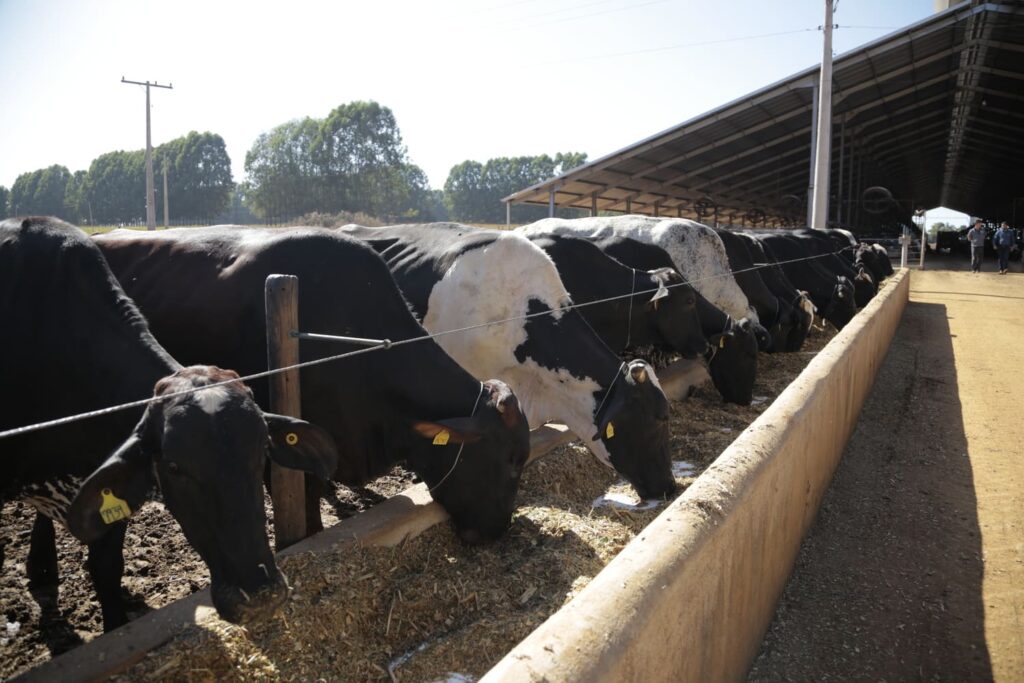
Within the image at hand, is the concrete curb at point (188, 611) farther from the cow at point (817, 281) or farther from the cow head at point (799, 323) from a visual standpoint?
the cow at point (817, 281)

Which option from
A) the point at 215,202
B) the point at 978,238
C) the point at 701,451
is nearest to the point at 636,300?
the point at 701,451

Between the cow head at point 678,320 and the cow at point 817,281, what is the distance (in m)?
4.35

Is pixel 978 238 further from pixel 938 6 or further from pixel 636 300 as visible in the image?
pixel 636 300

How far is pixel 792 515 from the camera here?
3.73 meters

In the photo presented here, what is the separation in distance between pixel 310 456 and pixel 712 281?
7354mm

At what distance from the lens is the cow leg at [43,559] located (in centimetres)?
360

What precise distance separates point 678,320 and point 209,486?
563 cm

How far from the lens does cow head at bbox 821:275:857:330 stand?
1202cm

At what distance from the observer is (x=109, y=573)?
3182 mm

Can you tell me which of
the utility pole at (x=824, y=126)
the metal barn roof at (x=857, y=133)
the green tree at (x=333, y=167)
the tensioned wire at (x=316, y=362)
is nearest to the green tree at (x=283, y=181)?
the green tree at (x=333, y=167)

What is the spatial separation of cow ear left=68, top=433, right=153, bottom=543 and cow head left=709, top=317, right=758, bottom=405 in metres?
6.06

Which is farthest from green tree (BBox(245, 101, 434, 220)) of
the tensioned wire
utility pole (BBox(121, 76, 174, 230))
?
the tensioned wire

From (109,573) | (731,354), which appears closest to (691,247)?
(731,354)

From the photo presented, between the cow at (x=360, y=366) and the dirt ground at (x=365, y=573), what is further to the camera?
the cow at (x=360, y=366)
